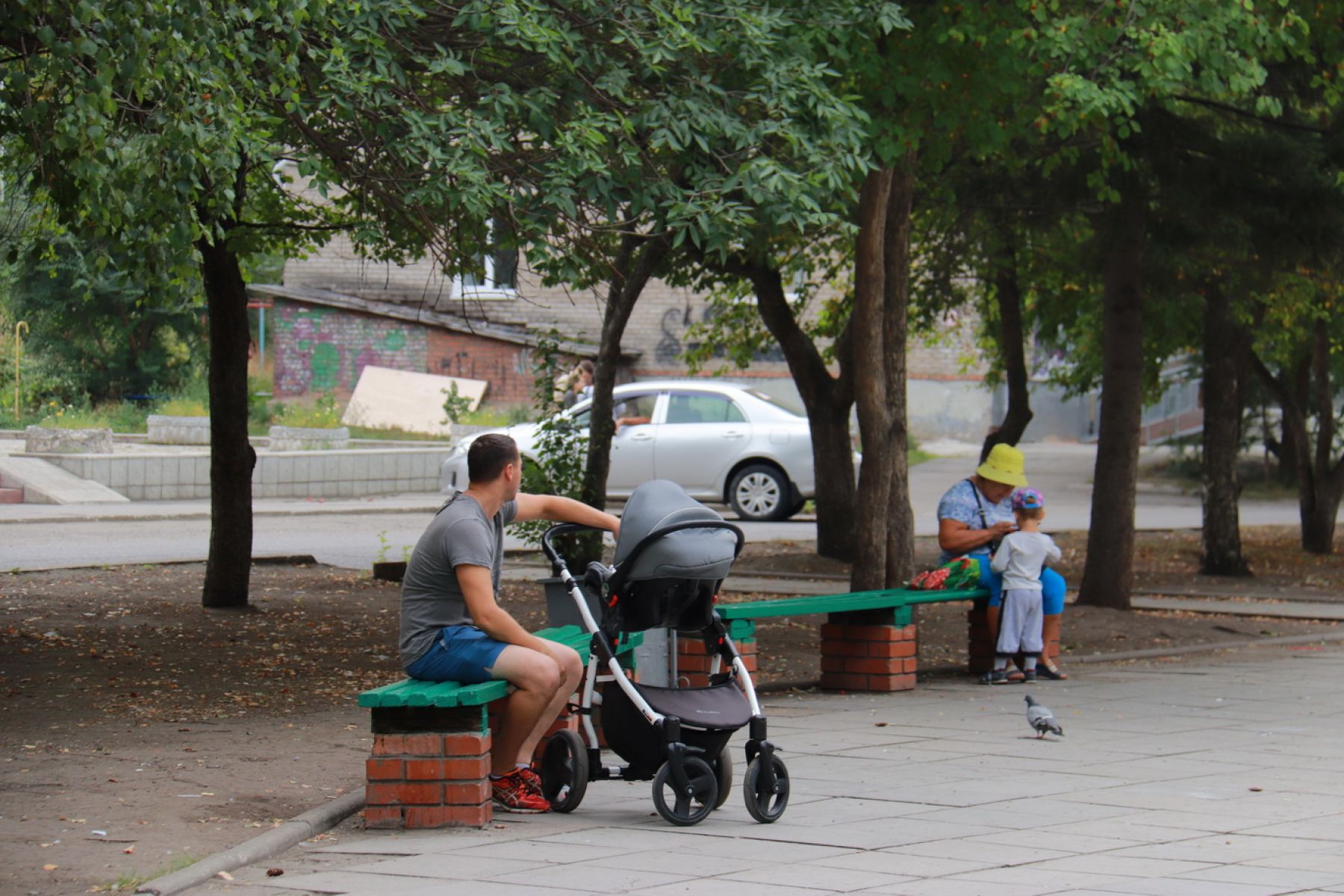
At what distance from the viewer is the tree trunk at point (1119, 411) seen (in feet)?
46.4

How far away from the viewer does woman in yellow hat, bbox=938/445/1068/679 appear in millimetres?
10680

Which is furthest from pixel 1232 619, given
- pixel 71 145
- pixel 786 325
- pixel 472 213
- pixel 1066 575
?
pixel 71 145

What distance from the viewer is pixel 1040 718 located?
26.0 ft

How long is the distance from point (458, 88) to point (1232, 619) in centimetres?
789

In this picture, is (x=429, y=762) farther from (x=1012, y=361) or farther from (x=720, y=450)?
(x=720, y=450)

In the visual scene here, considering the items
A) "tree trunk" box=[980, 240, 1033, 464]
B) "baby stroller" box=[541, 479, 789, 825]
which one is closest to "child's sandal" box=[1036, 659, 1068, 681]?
"baby stroller" box=[541, 479, 789, 825]

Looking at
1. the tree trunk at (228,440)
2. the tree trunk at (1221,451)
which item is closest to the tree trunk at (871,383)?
the tree trunk at (228,440)

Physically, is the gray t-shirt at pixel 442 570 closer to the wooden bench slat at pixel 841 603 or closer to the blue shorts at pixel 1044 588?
the wooden bench slat at pixel 841 603

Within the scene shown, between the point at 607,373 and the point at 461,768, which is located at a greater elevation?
the point at 607,373

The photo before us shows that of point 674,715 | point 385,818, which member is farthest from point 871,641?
point 385,818

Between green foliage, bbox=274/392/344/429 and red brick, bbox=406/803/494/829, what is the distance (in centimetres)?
2323

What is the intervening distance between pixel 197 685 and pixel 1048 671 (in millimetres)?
5020

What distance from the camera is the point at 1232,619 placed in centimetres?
1441

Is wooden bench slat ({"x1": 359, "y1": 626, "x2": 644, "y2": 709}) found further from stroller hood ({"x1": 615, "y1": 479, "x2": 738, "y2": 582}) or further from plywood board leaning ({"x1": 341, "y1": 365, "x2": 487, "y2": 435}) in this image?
plywood board leaning ({"x1": 341, "y1": 365, "x2": 487, "y2": 435})
